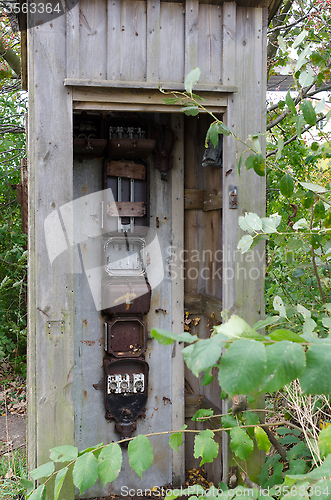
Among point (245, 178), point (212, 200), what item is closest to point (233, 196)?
point (245, 178)

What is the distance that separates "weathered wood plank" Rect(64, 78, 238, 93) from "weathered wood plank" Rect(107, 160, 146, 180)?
735 millimetres

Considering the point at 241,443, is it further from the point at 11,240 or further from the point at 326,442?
the point at 11,240

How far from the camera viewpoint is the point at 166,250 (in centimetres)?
304

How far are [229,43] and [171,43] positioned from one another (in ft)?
1.09

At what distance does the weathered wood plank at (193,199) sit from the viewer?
3.09 metres

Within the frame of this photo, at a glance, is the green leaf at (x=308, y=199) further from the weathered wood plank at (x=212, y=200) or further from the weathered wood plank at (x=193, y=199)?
the weathered wood plank at (x=193, y=199)

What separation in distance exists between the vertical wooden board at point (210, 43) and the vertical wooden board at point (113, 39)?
17.7 inches

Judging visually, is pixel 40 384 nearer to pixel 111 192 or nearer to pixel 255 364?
pixel 111 192

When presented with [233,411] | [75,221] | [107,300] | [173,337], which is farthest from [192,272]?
[173,337]

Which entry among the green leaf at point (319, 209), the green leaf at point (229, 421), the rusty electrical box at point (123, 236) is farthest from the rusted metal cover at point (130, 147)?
the green leaf at point (229, 421)

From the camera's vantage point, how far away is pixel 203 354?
88 centimetres

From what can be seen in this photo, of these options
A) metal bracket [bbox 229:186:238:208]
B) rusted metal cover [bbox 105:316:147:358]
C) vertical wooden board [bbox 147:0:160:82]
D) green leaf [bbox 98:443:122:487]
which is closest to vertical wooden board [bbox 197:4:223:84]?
vertical wooden board [bbox 147:0:160:82]

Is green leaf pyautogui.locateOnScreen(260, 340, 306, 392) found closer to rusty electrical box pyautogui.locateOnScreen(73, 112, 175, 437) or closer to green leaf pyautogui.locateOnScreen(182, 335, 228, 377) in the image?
green leaf pyautogui.locateOnScreen(182, 335, 228, 377)

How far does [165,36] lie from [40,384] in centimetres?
199
